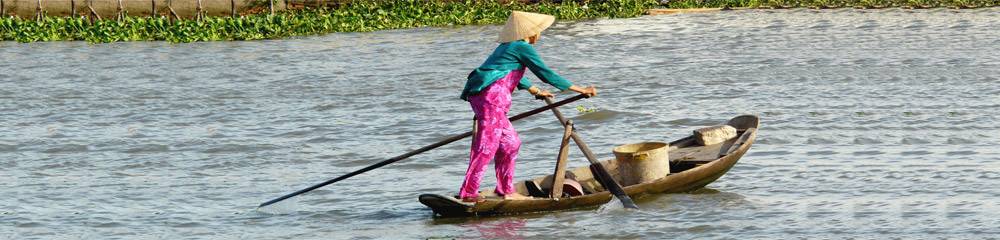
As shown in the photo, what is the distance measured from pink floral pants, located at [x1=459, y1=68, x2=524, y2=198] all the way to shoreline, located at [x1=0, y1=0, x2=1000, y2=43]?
15.9m

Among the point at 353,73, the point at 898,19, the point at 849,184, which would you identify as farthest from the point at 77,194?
the point at 898,19

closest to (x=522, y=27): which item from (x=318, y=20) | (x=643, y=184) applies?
(x=643, y=184)

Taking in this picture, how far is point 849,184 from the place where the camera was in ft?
33.9

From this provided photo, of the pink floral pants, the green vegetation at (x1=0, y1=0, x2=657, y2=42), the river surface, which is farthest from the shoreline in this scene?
the pink floral pants

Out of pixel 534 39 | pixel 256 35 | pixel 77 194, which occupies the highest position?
pixel 534 39

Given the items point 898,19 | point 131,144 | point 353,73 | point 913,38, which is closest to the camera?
point 131,144

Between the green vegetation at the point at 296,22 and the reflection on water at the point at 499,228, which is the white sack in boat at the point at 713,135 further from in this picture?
the green vegetation at the point at 296,22

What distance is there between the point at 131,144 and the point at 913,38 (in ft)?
39.5

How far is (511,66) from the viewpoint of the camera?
348 inches

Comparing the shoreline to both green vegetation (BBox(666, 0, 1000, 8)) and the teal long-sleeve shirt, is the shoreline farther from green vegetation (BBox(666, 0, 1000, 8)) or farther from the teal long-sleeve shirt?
the teal long-sleeve shirt

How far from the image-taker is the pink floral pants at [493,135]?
8.87 meters

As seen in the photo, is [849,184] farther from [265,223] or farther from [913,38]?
[913,38]

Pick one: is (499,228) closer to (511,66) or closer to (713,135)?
(511,66)

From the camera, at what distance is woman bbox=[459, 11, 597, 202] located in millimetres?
8766
